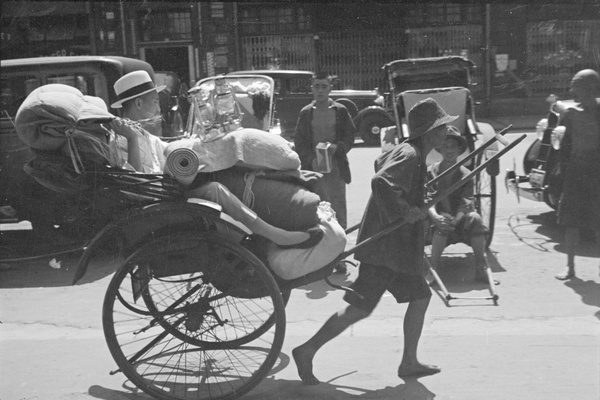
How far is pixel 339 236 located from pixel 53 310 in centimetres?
288

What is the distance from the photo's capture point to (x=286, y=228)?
382 centimetres

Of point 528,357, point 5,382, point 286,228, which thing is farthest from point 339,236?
point 5,382

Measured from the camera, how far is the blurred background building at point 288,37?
18.7m

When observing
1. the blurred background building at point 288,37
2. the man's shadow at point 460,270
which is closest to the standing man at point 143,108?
the man's shadow at point 460,270

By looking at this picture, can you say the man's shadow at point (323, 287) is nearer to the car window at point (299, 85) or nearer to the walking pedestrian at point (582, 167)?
the walking pedestrian at point (582, 167)

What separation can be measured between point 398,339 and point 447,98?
3.28 m

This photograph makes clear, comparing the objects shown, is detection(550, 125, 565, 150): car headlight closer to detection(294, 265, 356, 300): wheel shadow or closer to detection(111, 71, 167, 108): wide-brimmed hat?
detection(294, 265, 356, 300): wheel shadow

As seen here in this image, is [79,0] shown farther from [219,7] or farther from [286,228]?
[286,228]

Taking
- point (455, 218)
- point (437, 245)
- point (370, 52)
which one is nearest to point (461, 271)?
point (437, 245)

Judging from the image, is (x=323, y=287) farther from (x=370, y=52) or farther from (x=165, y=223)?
(x=370, y=52)

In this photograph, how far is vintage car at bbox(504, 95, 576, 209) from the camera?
705 centimetres

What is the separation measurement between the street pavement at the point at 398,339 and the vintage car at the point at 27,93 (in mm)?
596

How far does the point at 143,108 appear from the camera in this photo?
170 inches

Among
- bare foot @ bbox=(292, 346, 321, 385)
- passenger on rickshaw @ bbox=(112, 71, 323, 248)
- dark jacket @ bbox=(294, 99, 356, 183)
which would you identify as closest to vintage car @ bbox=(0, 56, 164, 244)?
dark jacket @ bbox=(294, 99, 356, 183)
